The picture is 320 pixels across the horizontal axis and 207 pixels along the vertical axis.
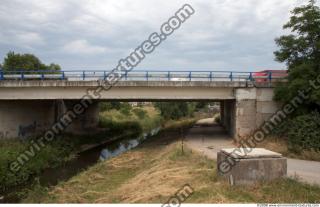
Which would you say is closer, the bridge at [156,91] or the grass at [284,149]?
the grass at [284,149]

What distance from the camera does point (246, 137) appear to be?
2172cm

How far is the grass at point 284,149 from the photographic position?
619 inches

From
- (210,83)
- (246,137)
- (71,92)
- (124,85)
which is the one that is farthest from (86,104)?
(246,137)

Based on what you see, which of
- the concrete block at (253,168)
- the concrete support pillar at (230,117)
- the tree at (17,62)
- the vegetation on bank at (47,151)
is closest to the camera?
the concrete block at (253,168)

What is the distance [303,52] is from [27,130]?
72.4ft

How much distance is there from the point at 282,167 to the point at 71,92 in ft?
57.9

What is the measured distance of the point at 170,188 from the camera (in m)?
10.6

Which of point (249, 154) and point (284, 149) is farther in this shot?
point (284, 149)

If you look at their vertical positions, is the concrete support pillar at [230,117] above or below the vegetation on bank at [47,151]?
above

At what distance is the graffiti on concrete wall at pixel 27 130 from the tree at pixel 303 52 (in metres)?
20.4

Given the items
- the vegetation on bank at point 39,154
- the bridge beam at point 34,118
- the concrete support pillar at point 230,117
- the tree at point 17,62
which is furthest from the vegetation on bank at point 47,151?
the tree at point 17,62

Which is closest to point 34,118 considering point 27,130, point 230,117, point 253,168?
point 27,130

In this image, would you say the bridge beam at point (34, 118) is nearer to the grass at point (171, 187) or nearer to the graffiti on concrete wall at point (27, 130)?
the graffiti on concrete wall at point (27, 130)

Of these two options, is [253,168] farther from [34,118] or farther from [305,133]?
[34,118]
